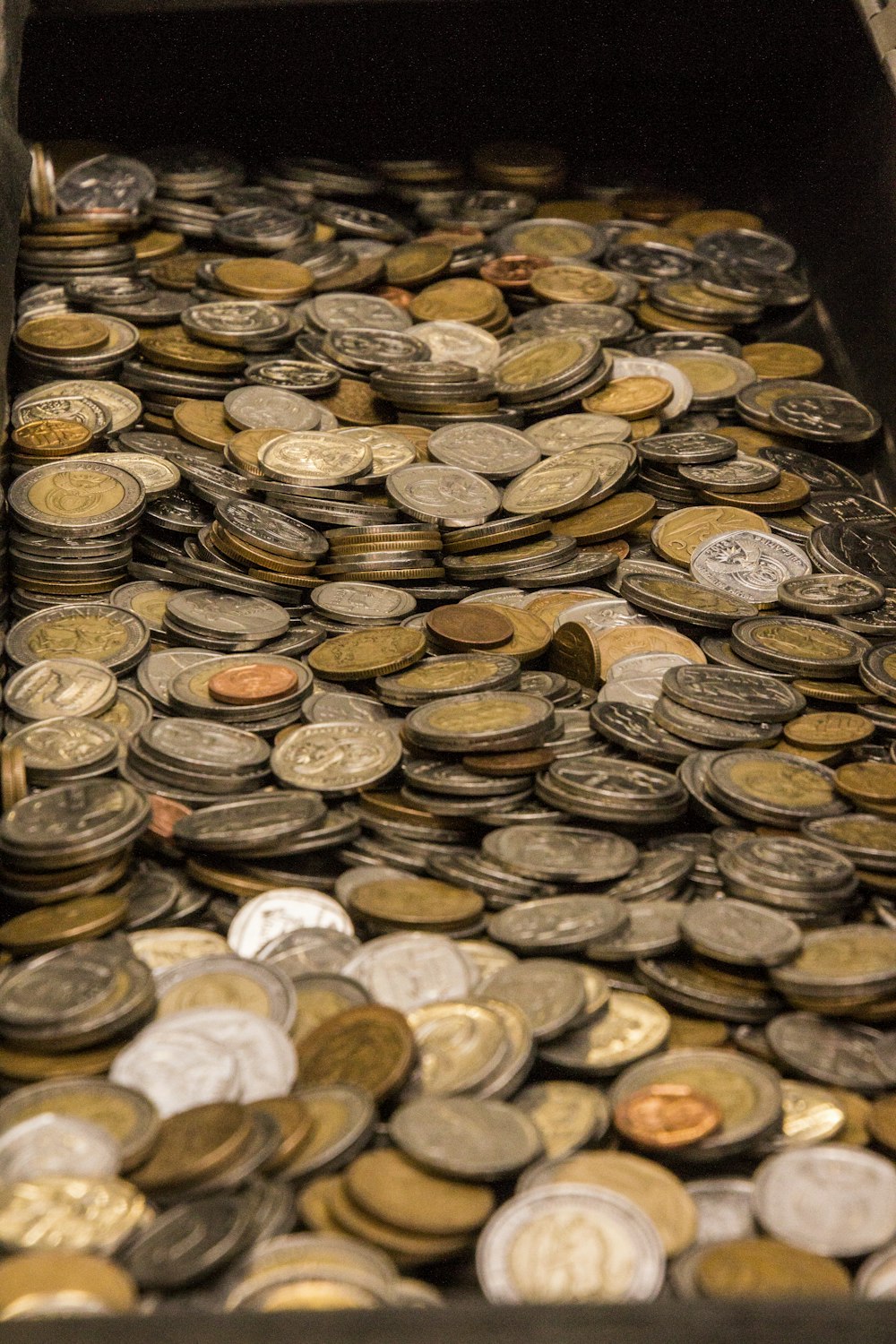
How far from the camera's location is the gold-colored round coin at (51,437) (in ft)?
11.6

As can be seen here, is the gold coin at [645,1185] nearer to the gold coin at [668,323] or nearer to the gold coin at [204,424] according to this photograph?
the gold coin at [204,424]

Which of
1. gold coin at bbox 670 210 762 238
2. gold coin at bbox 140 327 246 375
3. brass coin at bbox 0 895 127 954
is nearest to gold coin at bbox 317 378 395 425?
gold coin at bbox 140 327 246 375

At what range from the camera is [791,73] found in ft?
16.3

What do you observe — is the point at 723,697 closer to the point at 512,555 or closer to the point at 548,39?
the point at 512,555

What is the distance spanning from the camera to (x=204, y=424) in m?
3.79

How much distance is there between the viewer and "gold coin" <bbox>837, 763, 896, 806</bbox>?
275cm

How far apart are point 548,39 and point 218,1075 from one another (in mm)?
4127

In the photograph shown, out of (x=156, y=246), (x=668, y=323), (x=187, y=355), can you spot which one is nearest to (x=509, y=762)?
(x=187, y=355)

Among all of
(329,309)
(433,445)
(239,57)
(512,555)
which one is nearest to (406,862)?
(512,555)

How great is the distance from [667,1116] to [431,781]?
840 mm

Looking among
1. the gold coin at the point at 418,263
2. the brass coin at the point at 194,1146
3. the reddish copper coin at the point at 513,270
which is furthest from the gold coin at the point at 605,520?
the brass coin at the point at 194,1146

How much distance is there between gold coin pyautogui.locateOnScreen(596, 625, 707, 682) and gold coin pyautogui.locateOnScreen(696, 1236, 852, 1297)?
5.04ft

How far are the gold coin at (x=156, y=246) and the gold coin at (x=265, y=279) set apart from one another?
0.27 m

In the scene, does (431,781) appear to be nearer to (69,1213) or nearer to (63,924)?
(63,924)
